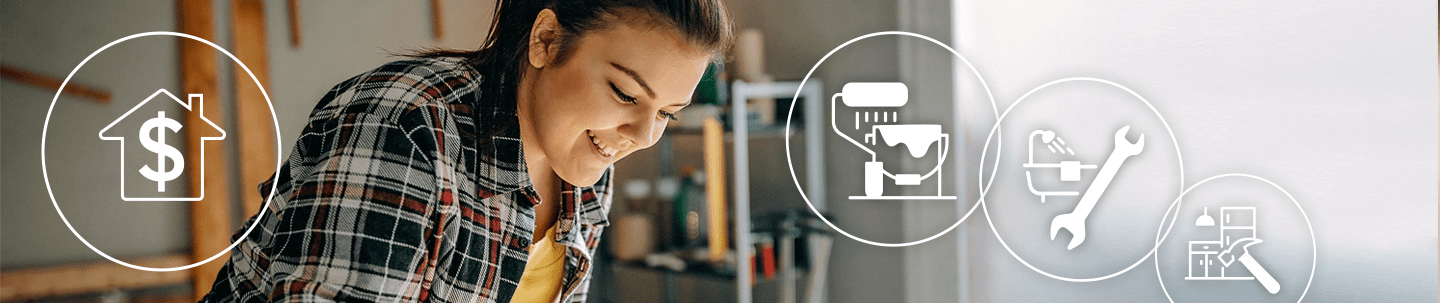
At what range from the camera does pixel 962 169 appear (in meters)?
1.78

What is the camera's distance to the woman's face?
103 centimetres

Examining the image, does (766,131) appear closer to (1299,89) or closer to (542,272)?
(542,272)

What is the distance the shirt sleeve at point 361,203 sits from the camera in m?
0.83

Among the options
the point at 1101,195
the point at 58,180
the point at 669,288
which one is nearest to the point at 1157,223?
the point at 1101,195

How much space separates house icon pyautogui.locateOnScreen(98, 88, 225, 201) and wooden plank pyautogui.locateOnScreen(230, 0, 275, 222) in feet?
0.15

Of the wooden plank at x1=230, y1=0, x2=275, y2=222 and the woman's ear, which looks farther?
the wooden plank at x1=230, y1=0, x2=275, y2=222

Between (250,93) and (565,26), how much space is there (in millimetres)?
909

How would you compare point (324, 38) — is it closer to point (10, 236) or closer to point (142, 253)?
point (142, 253)

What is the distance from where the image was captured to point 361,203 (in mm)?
843

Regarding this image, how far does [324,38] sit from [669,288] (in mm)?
1075

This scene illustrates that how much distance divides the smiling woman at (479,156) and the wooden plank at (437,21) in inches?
23.5

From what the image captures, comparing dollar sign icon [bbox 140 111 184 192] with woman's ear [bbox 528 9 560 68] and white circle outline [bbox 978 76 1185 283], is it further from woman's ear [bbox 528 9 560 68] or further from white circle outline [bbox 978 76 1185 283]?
white circle outline [bbox 978 76 1185 283]

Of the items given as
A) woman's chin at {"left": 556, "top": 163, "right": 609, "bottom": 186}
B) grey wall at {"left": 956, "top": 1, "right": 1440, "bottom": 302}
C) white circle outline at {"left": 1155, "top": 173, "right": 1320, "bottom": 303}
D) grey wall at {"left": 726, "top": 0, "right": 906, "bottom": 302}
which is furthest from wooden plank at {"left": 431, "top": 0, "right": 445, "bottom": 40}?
white circle outline at {"left": 1155, "top": 173, "right": 1320, "bottom": 303}

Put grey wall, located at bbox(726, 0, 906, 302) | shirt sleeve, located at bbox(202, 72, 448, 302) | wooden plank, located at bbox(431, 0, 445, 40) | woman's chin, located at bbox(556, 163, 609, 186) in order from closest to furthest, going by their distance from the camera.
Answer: shirt sleeve, located at bbox(202, 72, 448, 302) → woman's chin, located at bbox(556, 163, 609, 186) → wooden plank, located at bbox(431, 0, 445, 40) → grey wall, located at bbox(726, 0, 906, 302)
